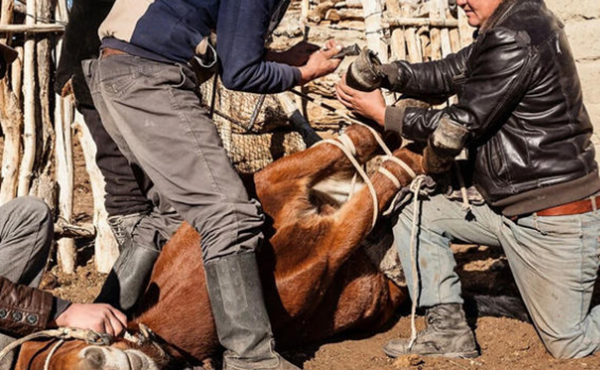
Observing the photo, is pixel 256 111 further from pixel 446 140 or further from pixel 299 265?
pixel 446 140

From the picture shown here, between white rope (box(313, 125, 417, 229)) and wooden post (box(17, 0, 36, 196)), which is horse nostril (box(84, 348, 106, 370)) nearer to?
white rope (box(313, 125, 417, 229))

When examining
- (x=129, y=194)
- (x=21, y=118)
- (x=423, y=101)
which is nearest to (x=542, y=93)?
(x=423, y=101)

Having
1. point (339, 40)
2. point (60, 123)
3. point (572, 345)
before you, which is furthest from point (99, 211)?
point (339, 40)

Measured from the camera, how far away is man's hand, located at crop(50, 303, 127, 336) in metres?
2.91

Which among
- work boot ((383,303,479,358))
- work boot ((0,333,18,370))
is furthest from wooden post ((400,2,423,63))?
work boot ((0,333,18,370))

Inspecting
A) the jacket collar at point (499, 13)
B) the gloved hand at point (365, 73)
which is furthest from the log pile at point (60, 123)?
the jacket collar at point (499, 13)

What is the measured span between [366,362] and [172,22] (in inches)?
72.9

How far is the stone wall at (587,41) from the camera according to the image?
16.0 feet

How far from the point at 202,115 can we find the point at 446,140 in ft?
3.55

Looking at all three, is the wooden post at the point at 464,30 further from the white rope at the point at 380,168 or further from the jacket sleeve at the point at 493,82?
the jacket sleeve at the point at 493,82

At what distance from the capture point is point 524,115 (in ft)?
11.1

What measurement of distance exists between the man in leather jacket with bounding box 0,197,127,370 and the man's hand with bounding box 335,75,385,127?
154 cm

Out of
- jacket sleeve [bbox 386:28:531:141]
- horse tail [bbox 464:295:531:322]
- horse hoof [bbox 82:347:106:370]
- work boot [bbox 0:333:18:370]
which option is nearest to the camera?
horse hoof [bbox 82:347:106:370]

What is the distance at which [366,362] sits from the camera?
3.70 m
